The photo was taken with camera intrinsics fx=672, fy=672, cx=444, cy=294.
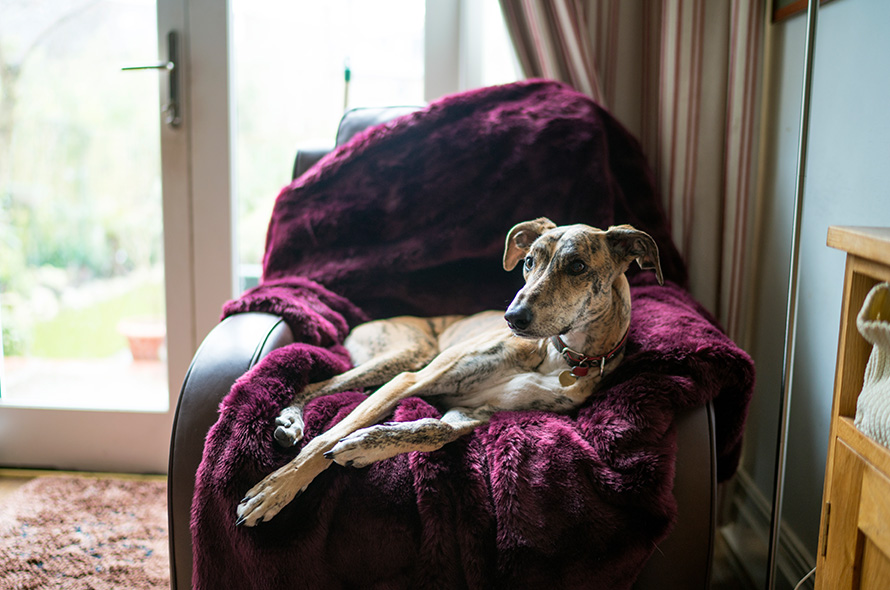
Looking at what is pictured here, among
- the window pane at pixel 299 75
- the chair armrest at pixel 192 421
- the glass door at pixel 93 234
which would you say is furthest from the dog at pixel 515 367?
the glass door at pixel 93 234

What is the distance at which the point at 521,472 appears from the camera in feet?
4.33

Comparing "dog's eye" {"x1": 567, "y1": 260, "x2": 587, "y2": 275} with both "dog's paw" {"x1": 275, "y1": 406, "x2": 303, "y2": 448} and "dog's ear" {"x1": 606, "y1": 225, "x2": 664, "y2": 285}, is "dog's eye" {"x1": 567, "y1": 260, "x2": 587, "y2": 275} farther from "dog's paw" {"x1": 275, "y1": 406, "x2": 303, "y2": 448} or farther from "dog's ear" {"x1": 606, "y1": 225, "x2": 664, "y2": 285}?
"dog's paw" {"x1": 275, "y1": 406, "x2": 303, "y2": 448}

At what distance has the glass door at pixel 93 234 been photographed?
2.59 meters

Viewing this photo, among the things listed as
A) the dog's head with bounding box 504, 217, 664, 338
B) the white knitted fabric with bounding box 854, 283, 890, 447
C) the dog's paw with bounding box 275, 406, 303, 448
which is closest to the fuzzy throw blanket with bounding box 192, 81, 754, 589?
the dog's paw with bounding box 275, 406, 303, 448

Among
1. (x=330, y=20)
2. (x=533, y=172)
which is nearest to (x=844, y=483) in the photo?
(x=533, y=172)

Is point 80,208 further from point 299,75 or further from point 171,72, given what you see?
point 299,75

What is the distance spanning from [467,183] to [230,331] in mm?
894

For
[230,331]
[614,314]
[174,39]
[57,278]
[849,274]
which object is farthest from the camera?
[57,278]

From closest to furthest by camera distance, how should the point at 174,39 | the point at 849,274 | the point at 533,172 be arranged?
the point at 849,274 → the point at 533,172 → the point at 174,39

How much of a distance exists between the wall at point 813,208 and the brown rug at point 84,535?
6.09ft

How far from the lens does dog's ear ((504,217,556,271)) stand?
5.53 ft

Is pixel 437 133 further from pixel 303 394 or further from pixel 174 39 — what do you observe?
pixel 174 39

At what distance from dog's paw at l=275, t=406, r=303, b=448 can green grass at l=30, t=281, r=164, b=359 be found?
1.53 metres

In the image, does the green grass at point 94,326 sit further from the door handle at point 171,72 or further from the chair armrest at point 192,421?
the chair armrest at point 192,421
